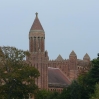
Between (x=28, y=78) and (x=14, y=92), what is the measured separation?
7.70ft

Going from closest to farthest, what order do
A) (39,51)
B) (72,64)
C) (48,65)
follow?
(39,51) → (48,65) → (72,64)

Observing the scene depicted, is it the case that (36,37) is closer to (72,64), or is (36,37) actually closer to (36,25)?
(36,25)

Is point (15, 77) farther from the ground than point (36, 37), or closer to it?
closer to it

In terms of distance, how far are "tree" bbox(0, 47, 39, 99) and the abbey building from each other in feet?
140

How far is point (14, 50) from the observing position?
10562 centimetres

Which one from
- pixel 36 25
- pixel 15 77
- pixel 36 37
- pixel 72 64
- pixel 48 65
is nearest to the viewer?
pixel 15 77

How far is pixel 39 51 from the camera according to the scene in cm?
15762

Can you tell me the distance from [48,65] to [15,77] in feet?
214

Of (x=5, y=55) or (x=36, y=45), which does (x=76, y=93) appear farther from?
(x=36, y=45)

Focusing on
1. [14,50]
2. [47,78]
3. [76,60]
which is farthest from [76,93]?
[76,60]

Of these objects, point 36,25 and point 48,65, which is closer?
point 36,25

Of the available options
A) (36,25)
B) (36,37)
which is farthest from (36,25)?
(36,37)

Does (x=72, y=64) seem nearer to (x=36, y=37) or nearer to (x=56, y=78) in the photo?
(x=56, y=78)

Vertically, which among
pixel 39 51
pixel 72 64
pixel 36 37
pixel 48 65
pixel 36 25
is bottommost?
pixel 48 65
